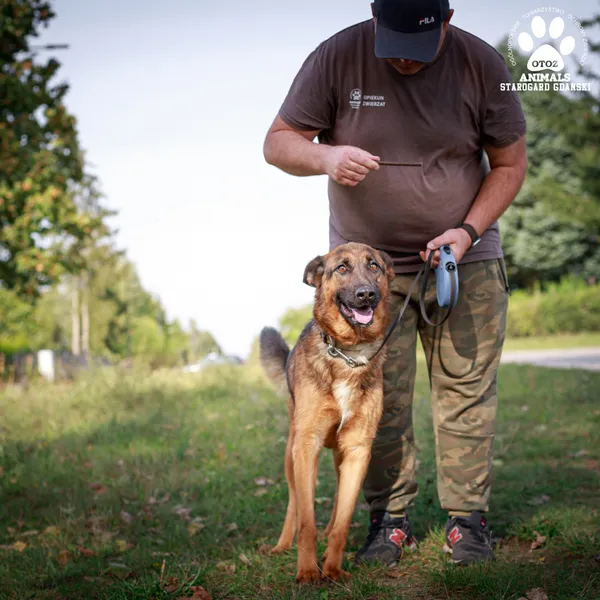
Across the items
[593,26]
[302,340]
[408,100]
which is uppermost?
[593,26]

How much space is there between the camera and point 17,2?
1304cm

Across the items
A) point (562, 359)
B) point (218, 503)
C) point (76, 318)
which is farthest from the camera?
point (76, 318)

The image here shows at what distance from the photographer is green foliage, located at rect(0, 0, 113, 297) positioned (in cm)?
1291

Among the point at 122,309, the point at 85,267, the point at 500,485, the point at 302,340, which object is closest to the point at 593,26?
the point at 85,267

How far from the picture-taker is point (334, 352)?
3883 millimetres

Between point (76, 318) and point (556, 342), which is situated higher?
point (556, 342)

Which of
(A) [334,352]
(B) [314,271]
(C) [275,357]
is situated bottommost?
(C) [275,357]

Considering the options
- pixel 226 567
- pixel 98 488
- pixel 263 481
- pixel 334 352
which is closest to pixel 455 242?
pixel 334 352

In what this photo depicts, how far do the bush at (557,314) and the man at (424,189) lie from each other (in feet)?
81.8

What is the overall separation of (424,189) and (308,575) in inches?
83.9

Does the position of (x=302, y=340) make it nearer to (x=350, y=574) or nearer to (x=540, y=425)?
(x=350, y=574)

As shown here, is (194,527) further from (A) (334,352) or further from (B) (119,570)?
(A) (334,352)

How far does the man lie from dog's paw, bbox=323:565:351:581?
0.35 meters

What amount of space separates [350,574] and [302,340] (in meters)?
1.30
